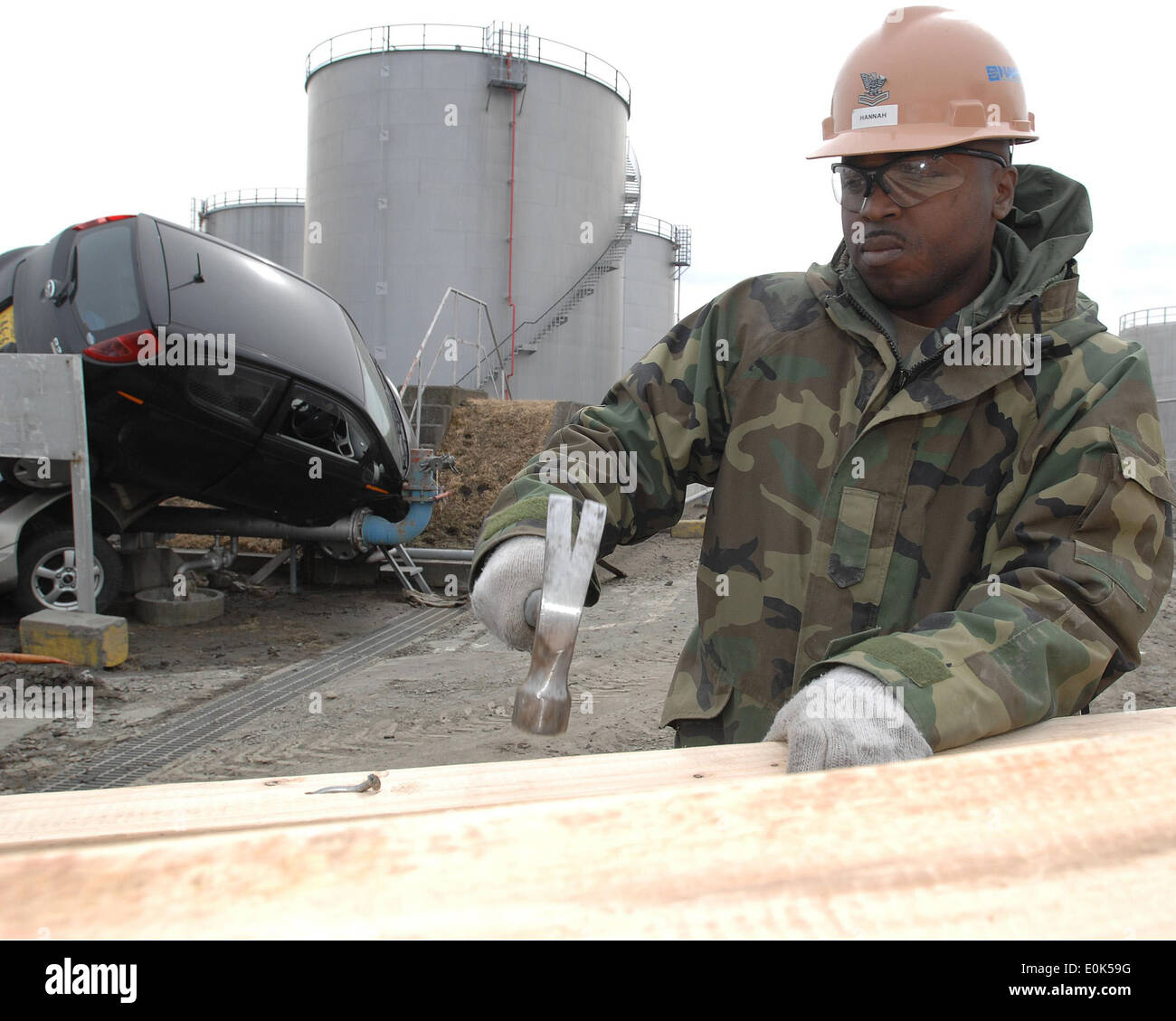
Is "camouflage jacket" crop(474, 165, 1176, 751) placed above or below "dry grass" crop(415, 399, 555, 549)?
above

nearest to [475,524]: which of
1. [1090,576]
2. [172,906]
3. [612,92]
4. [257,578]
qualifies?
[257,578]

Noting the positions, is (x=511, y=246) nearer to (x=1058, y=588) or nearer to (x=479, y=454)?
(x=479, y=454)

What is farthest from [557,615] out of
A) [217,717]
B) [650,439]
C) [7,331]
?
[7,331]

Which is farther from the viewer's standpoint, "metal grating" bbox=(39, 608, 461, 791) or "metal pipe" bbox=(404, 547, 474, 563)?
"metal pipe" bbox=(404, 547, 474, 563)

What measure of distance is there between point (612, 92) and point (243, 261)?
12399 millimetres

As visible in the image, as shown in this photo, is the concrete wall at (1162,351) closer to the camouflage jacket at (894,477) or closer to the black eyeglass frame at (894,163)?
the black eyeglass frame at (894,163)

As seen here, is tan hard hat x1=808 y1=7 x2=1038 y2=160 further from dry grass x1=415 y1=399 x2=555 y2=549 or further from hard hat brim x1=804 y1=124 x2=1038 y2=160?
dry grass x1=415 y1=399 x2=555 y2=549

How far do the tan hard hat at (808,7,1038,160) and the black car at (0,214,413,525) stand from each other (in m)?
5.16

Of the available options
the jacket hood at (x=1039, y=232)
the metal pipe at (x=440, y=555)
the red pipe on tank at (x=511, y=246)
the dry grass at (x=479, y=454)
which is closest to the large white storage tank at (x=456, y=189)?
the red pipe on tank at (x=511, y=246)

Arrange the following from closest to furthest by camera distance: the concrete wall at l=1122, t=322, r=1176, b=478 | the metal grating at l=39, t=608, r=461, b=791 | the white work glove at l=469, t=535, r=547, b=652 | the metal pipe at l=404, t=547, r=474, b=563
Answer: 1. the white work glove at l=469, t=535, r=547, b=652
2. the metal grating at l=39, t=608, r=461, b=791
3. the metal pipe at l=404, t=547, r=474, b=563
4. the concrete wall at l=1122, t=322, r=1176, b=478

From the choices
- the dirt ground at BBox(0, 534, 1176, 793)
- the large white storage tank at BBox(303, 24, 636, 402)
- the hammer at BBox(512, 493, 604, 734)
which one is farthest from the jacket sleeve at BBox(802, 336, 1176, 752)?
the large white storage tank at BBox(303, 24, 636, 402)

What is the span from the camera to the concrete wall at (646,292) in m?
26.5

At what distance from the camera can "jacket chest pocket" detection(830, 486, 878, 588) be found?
1984 mm

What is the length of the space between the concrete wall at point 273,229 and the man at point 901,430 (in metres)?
28.4
